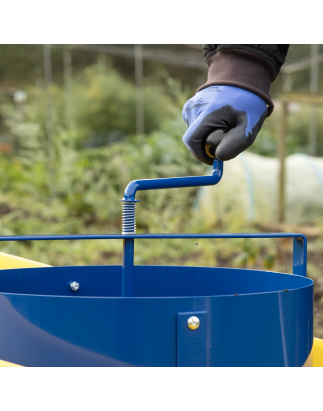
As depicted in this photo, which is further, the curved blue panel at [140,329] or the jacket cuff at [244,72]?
the jacket cuff at [244,72]

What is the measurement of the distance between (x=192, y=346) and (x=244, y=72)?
2.59 feet

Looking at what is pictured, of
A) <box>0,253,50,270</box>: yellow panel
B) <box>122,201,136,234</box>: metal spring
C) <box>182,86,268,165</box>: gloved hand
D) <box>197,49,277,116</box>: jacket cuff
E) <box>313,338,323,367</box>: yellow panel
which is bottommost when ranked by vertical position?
<box>313,338,323,367</box>: yellow panel

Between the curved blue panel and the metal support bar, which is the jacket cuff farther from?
Result: the curved blue panel

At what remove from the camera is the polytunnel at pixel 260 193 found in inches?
200

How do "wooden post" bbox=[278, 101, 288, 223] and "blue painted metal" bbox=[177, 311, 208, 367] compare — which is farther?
"wooden post" bbox=[278, 101, 288, 223]

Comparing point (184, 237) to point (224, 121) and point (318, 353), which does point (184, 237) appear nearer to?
point (224, 121)

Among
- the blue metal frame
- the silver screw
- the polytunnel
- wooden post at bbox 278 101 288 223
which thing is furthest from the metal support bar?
the polytunnel

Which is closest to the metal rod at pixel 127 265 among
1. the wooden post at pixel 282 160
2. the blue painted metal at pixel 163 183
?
the blue painted metal at pixel 163 183

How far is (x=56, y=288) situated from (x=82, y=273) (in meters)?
0.09

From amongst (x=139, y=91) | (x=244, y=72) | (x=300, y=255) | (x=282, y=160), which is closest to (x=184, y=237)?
(x=300, y=255)

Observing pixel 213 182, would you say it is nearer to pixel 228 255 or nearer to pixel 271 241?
pixel 228 255

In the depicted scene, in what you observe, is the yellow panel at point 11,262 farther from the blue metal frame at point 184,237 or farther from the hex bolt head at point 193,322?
the hex bolt head at point 193,322

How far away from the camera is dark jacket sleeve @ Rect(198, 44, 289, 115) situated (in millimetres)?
1334

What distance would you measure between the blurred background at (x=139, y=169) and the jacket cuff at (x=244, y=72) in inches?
45.8
